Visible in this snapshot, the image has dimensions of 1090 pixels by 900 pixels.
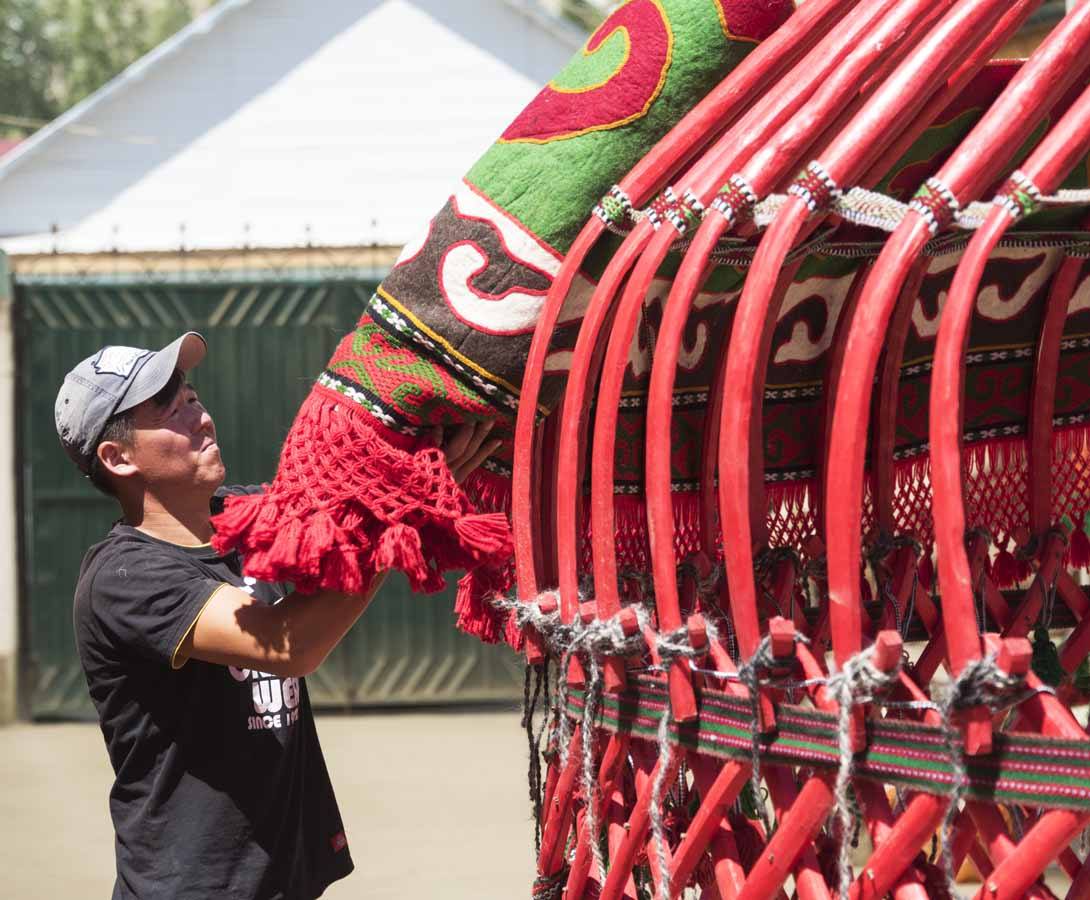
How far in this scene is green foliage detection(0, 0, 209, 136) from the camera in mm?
21938

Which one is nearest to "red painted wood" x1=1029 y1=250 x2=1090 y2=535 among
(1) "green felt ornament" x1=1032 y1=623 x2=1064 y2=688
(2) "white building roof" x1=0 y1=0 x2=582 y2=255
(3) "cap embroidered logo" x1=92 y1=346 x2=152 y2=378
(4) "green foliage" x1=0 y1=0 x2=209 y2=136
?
(1) "green felt ornament" x1=1032 y1=623 x2=1064 y2=688

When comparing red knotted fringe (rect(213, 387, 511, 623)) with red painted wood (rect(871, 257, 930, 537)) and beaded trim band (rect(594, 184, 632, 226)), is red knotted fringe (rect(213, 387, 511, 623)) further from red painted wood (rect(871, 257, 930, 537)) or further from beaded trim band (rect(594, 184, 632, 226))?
red painted wood (rect(871, 257, 930, 537))

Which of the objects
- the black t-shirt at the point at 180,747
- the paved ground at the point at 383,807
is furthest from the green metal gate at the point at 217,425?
the black t-shirt at the point at 180,747

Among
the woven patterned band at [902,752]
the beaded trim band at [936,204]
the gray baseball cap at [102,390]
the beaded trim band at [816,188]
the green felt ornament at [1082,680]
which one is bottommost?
the green felt ornament at [1082,680]

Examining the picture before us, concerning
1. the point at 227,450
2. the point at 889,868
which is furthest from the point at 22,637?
the point at 889,868

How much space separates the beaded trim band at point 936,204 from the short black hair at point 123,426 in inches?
38.2

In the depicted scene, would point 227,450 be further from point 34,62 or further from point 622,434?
point 34,62

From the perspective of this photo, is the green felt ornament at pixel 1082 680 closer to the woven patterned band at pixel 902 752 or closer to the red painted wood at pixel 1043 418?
the red painted wood at pixel 1043 418

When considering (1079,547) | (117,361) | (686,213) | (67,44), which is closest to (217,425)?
(117,361)

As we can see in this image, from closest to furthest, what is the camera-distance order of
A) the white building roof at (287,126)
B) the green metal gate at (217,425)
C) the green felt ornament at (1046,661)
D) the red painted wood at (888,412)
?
1. the red painted wood at (888,412)
2. the green felt ornament at (1046,661)
3. the green metal gate at (217,425)
4. the white building roof at (287,126)

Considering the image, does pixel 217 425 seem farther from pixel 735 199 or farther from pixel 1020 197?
pixel 1020 197

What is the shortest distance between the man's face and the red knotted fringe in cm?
32

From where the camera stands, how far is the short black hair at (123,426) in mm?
1787

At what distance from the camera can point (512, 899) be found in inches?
141
